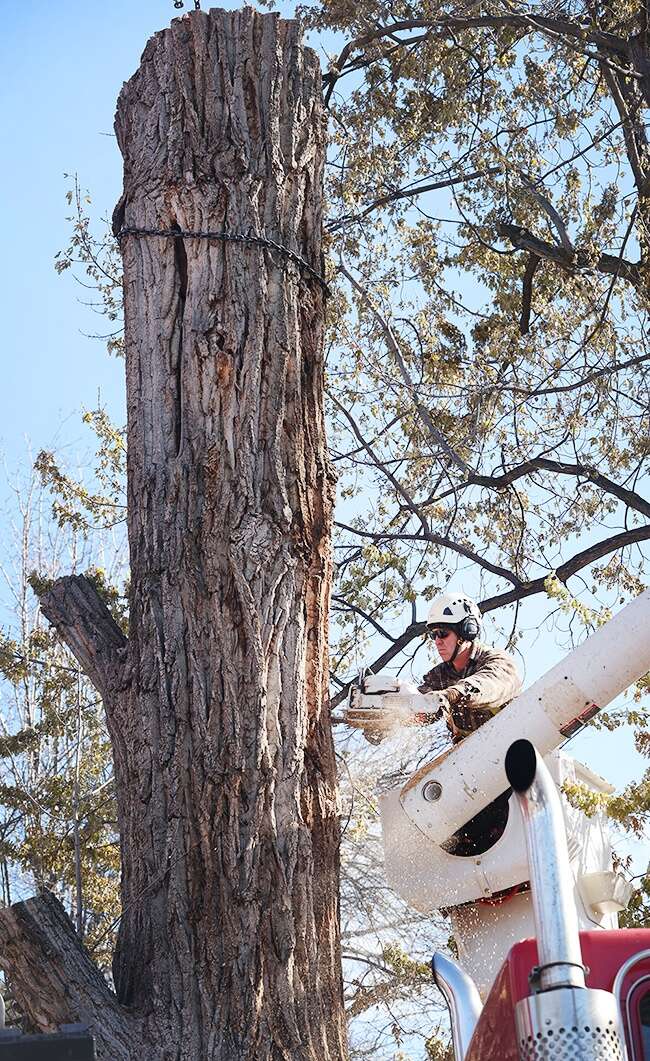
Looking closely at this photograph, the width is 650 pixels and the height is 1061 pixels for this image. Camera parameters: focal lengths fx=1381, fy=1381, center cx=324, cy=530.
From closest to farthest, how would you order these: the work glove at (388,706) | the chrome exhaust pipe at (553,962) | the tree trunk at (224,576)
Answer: the chrome exhaust pipe at (553,962)
the tree trunk at (224,576)
the work glove at (388,706)

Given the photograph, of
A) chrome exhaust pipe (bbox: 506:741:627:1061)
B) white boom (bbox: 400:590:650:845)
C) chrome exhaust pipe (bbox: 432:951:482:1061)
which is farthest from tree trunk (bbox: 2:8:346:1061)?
white boom (bbox: 400:590:650:845)

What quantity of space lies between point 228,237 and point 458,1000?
281cm

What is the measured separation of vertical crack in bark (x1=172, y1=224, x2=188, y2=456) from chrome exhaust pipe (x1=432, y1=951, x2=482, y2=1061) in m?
2.17

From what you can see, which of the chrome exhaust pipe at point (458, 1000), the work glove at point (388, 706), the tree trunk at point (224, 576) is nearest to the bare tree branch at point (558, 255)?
the work glove at point (388, 706)

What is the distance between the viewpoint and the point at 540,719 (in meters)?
6.93

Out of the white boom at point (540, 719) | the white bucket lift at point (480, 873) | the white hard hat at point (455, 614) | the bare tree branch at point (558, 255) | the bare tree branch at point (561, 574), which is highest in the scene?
the bare tree branch at point (558, 255)

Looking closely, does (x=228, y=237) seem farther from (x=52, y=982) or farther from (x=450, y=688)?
(x=450, y=688)

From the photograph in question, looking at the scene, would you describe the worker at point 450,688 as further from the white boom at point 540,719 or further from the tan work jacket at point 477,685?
the white boom at point 540,719

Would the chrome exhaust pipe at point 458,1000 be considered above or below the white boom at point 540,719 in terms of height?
below

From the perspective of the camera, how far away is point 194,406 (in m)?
4.64

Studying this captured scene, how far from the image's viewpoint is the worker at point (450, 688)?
673 cm

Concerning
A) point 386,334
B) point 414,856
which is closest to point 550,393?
point 386,334

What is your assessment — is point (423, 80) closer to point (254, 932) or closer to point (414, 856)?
point (414, 856)

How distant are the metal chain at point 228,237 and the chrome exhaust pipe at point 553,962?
2.82 meters
